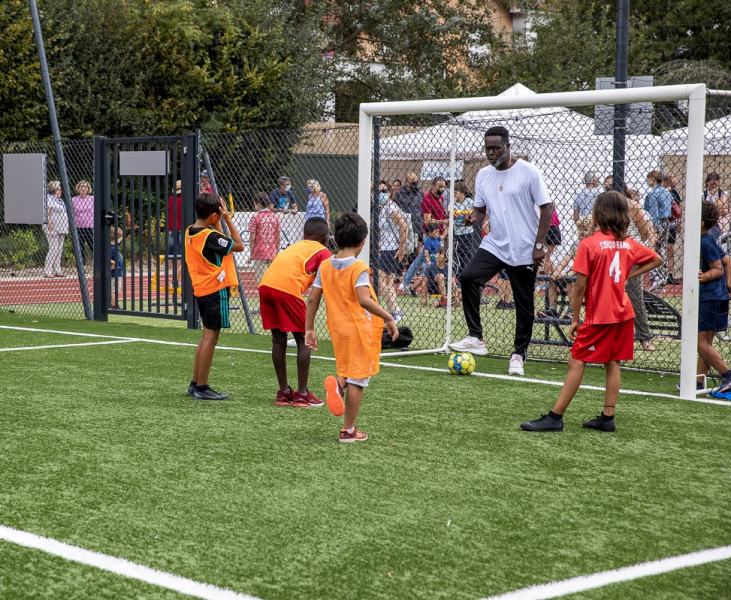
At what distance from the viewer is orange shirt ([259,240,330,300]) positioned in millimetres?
6848

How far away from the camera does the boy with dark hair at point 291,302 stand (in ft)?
22.4


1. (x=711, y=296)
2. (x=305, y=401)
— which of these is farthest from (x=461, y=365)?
(x=711, y=296)

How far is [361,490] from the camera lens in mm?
4676

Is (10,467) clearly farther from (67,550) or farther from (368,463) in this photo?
(368,463)

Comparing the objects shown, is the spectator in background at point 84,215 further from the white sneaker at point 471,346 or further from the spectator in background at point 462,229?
the white sneaker at point 471,346

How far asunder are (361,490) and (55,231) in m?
10.5

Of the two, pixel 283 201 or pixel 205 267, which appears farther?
pixel 283 201

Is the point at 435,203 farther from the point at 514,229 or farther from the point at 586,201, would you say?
the point at 514,229

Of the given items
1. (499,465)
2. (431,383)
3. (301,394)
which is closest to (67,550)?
(499,465)

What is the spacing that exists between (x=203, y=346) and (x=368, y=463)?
2138 mm

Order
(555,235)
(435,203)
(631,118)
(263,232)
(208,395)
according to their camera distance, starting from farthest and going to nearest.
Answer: (263,232) → (435,203) → (555,235) → (631,118) → (208,395)

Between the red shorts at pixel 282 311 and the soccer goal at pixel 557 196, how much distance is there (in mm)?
2595

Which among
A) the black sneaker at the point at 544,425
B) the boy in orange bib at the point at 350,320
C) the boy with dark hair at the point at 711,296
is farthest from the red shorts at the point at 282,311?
the boy with dark hair at the point at 711,296

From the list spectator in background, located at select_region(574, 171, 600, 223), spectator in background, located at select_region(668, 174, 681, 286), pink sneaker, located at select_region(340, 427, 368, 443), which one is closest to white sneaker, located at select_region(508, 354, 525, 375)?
spectator in background, located at select_region(668, 174, 681, 286)
